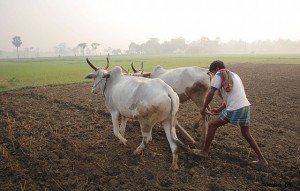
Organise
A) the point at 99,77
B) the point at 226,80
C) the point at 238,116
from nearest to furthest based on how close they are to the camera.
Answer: the point at 226,80, the point at 238,116, the point at 99,77

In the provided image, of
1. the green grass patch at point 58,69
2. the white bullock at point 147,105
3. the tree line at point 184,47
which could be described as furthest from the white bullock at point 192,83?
the tree line at point 184,47

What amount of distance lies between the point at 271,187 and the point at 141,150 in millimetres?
2555

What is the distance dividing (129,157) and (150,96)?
1.52 m

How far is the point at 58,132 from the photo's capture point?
8.42 m

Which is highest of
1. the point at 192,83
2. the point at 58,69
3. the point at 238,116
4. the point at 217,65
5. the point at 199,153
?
the point at 217,65

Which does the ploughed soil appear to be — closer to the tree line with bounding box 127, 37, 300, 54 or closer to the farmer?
the farmer

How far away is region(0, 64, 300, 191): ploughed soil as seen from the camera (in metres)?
5.29

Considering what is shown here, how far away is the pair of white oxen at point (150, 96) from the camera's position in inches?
228

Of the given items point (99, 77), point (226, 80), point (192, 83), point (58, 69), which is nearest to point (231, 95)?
point (226, 80)

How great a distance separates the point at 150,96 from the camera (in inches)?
229

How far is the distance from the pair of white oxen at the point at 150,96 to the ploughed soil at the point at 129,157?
1.50 feet

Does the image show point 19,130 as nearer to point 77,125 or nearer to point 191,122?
point 77,125

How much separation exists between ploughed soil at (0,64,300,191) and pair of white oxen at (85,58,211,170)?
18.0 inches

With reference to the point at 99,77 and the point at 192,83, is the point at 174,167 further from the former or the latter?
the point at 99,77
